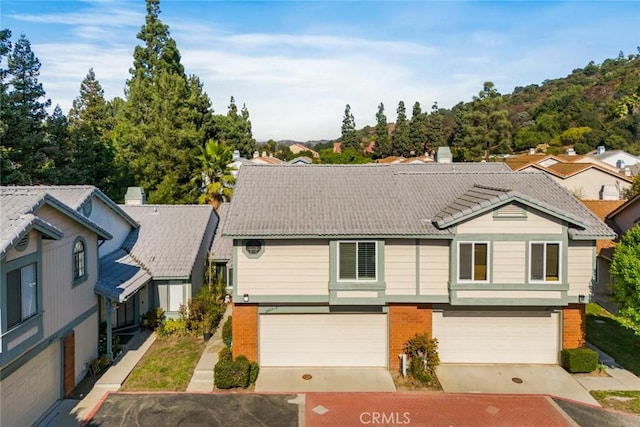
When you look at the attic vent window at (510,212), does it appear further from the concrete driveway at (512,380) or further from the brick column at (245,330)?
the brick column at (245,330)

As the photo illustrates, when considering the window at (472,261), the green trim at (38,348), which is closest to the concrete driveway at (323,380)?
the window at (472,261)

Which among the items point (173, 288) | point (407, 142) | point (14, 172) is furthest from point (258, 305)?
point (407, 142)

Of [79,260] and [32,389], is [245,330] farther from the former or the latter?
[32,389]

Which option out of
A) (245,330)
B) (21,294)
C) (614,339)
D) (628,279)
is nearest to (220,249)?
(245,330)

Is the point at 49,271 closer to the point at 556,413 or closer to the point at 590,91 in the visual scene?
the point at 556,413

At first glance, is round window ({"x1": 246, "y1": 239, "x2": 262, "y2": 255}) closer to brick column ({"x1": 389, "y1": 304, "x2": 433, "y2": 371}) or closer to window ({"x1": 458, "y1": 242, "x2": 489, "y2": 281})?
brick column ({"x1": 389, "y1": 304, "x2": 433, "y2": 371})

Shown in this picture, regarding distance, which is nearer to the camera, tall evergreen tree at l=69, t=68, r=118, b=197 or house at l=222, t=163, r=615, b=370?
house at l=222, t=163, r=615, b=370

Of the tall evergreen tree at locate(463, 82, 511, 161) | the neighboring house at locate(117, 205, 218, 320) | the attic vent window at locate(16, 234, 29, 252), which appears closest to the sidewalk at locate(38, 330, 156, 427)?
the neighboring house at locate(117, 205, 218, 320)
